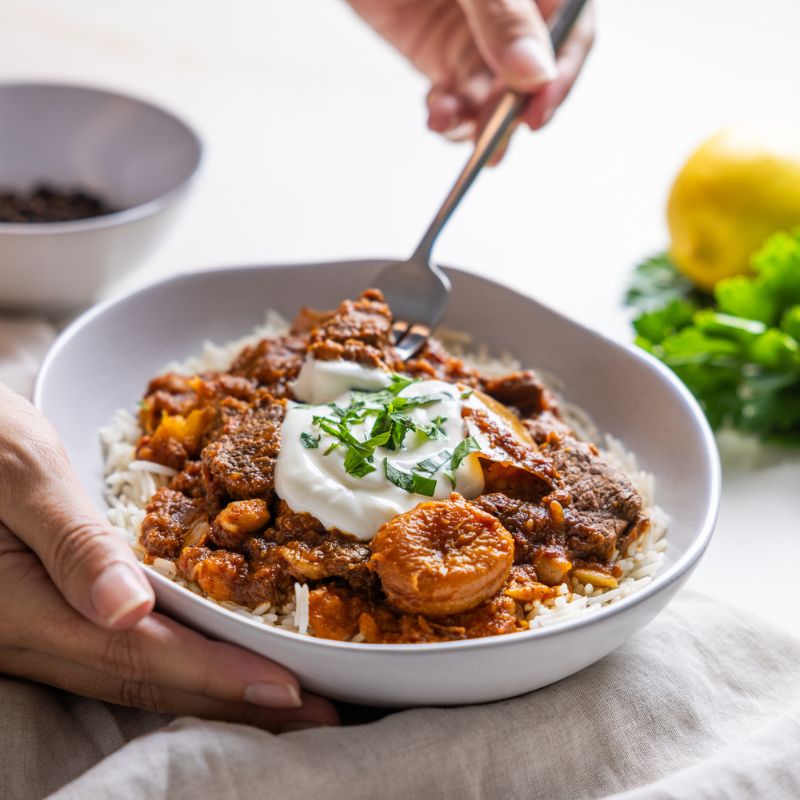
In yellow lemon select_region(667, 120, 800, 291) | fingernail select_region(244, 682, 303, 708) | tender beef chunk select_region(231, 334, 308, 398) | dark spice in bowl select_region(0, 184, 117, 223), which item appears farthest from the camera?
dark spice in bowl select_region(0, 184, 117, 223)

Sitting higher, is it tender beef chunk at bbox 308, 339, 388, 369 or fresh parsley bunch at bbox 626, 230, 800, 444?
fresh parsley bunch at bbox 626, 230, 800, 444

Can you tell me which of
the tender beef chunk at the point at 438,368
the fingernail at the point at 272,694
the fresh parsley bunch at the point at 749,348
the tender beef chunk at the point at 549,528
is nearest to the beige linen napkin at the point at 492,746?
the fingernail at the point at 272,694

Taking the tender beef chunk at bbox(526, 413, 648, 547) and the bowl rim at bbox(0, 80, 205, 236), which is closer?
the tender beef chunk at bbox(526, 413, 648, 547)

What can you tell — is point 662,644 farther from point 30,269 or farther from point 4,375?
point 30,269

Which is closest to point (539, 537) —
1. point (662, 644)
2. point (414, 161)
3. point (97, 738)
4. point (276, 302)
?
point (662, 644)

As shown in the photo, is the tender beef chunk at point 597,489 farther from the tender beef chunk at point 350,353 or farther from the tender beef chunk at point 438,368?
the tender beef chunk at point 350,353

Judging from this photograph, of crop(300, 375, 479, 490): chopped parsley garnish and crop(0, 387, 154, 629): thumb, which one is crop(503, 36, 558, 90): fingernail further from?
crop(0, 387, 154, 629): thumb

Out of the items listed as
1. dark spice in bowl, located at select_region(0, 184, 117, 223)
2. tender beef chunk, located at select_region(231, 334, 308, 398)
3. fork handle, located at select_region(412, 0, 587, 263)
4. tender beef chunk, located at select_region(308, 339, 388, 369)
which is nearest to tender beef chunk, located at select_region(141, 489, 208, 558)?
tender beef chunk, located at select_region(231, 334, 308, 398)
